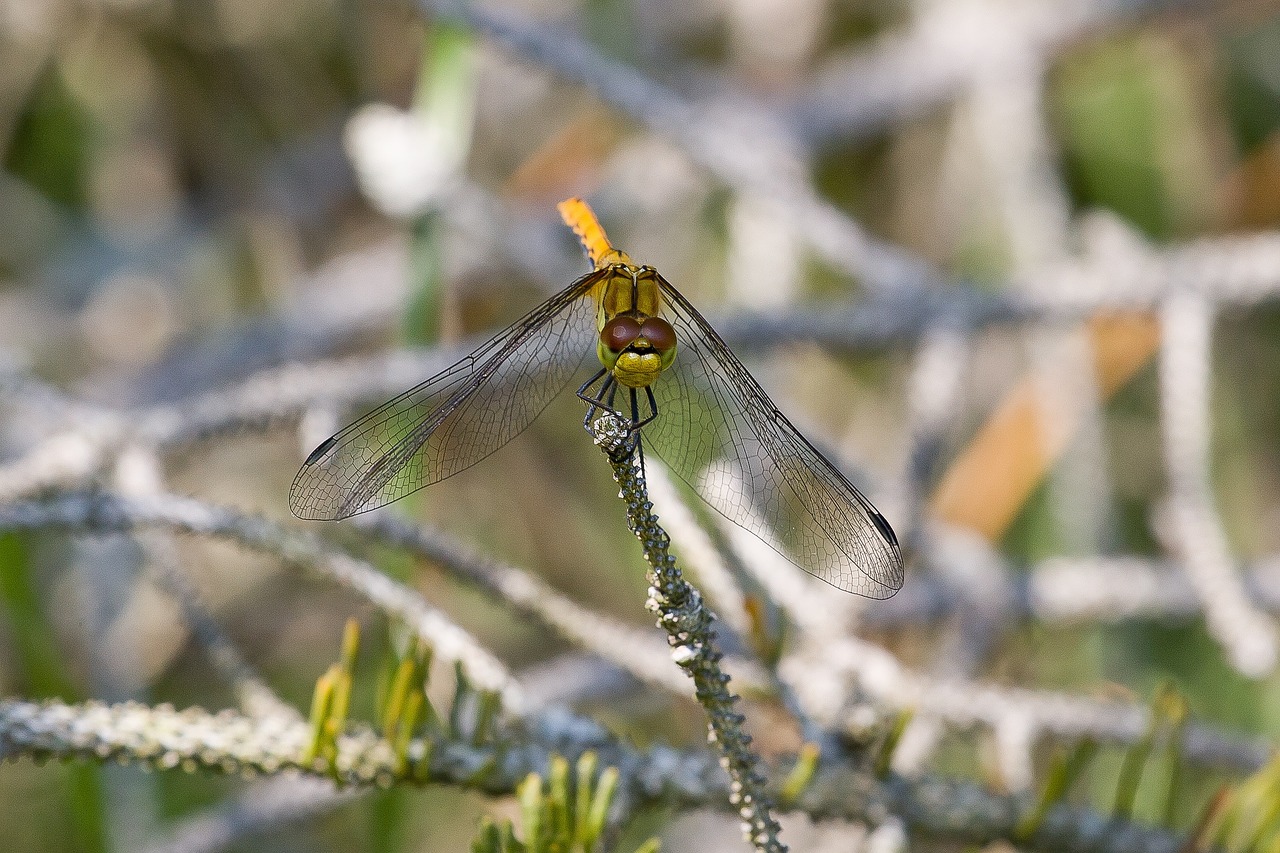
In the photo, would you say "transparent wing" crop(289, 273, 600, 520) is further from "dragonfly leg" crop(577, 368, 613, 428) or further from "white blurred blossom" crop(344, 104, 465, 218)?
"white blurred blossom" crop(344, 104, 465, 218)

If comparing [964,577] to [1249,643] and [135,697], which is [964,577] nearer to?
[1249,643]

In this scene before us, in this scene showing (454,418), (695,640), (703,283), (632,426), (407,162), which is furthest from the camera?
(703,283)

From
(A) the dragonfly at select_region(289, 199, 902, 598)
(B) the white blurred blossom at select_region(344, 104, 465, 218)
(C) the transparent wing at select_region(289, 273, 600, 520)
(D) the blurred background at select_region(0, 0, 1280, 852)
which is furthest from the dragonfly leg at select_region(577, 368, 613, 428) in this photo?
(B) the white blurred blossom at select_region(344, 104, 465, 218)

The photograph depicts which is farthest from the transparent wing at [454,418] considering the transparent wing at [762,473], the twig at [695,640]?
the twig at [695,640]

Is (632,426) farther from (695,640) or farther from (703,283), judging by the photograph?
(703,283)

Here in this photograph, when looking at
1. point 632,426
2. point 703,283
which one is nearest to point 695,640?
point 632,426

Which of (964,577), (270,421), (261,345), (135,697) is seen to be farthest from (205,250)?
(964,577)
